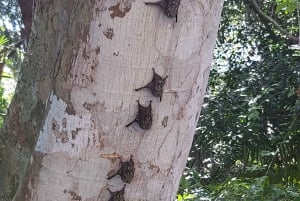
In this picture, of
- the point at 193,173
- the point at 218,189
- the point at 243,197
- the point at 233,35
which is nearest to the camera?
the point at 243,197

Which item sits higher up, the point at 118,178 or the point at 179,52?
the point at 179,52

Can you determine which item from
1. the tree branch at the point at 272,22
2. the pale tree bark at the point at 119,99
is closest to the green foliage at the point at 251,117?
the tree branch at the point at 272,22

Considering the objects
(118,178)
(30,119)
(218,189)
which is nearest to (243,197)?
(218,189)

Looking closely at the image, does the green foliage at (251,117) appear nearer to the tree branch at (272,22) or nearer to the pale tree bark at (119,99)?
the tree branch at (272,22)

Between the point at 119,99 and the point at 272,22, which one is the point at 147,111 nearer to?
the point at 119,99

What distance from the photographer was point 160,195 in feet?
1.95

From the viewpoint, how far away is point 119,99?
0.55 metres

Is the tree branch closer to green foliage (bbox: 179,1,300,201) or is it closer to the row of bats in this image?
green foliage (bbox: 179,1,300,201)

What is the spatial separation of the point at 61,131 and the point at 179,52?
0.50ft

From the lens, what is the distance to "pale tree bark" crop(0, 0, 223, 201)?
54 centimetres

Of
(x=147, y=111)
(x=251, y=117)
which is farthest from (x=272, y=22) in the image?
(x=147, y=111)

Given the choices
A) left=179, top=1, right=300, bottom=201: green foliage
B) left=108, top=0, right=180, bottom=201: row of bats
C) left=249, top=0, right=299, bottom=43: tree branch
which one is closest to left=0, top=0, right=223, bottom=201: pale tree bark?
left=108, top=0, right=180, bottom=201: row of bats

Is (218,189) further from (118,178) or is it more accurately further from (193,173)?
(118,178)

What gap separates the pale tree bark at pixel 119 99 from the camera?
540mm
